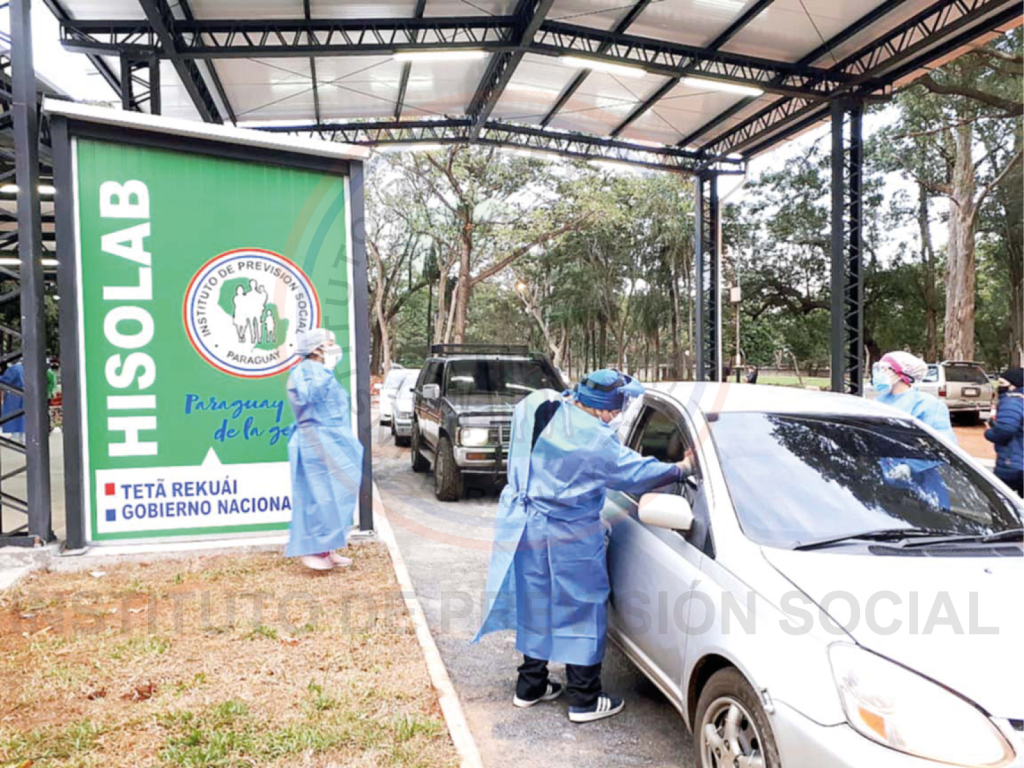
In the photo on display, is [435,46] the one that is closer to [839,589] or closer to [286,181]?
[286,181]

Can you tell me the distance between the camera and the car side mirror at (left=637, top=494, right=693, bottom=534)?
312 centimetres

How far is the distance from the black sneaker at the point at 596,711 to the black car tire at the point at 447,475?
16.7ft

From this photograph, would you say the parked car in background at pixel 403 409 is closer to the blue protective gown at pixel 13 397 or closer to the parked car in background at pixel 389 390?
the parked car in background at pixel 389 390

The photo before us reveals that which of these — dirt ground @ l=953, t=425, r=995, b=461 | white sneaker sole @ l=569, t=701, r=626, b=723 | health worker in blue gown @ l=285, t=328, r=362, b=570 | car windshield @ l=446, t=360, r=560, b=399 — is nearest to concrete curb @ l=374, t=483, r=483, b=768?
white sneaker sole @ l=569, t=701, r=626, b=723

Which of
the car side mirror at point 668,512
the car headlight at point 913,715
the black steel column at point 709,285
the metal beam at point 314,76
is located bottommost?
the car headlight at point 913,715

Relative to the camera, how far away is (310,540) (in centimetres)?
572

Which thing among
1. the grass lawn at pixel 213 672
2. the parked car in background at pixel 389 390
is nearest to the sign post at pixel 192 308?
the grass lawn at pixel 213 672

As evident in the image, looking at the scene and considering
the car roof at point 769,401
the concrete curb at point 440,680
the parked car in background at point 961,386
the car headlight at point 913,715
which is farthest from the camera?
the parked car in background at point 961,386

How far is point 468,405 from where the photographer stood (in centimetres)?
907

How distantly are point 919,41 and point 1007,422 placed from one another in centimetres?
861

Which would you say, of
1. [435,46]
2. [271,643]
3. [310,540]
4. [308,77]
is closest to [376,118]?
[308,77]

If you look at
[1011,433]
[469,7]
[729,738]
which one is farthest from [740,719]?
[469,7]

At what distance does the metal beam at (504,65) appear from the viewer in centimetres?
1166

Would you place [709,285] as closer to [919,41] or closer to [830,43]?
[830,43]
